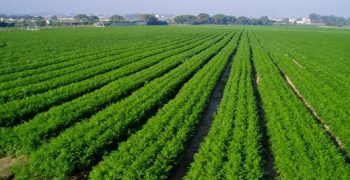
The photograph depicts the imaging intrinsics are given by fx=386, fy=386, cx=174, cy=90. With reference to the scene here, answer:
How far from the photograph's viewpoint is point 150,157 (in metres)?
9.20

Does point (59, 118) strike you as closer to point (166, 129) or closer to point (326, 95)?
point (166, 129)

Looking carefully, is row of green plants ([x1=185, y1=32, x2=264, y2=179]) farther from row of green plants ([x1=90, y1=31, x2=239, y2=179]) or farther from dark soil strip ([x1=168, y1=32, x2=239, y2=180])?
row of green plants ([x1=90, y1=31, x2=239, y2=179])

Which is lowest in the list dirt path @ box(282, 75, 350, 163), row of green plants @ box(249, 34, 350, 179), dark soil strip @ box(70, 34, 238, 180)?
dirt path @ box(282, 75, 350, 163)

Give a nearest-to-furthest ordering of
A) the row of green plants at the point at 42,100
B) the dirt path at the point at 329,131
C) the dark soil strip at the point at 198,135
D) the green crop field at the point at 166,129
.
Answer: the green crop field at the point at 166,129 < the dark soil strip at the point at 198,135 < the dirt path at the point at 329,131 < the row of green plants at the point at 42,100

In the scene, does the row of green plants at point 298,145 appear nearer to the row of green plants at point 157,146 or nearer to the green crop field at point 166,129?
the green crop field at point 166,129

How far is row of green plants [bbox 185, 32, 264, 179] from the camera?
27.7 feet

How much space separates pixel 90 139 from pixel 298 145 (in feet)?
18.2

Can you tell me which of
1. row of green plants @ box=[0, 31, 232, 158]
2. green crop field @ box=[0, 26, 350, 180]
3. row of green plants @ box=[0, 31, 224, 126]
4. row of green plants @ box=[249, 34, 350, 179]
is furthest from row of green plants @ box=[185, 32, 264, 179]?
row of green plants @ box=[0, 31, 224, 126]

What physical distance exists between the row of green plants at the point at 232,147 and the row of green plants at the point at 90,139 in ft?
8.08

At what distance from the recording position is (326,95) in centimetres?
1762

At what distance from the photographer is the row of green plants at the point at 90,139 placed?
8570 mm

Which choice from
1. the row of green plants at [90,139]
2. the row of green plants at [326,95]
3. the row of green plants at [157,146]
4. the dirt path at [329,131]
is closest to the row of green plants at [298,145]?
the dirt path at [329,131]

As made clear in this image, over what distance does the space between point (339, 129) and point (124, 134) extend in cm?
692

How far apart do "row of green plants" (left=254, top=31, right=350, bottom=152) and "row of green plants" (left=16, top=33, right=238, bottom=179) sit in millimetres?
6256
